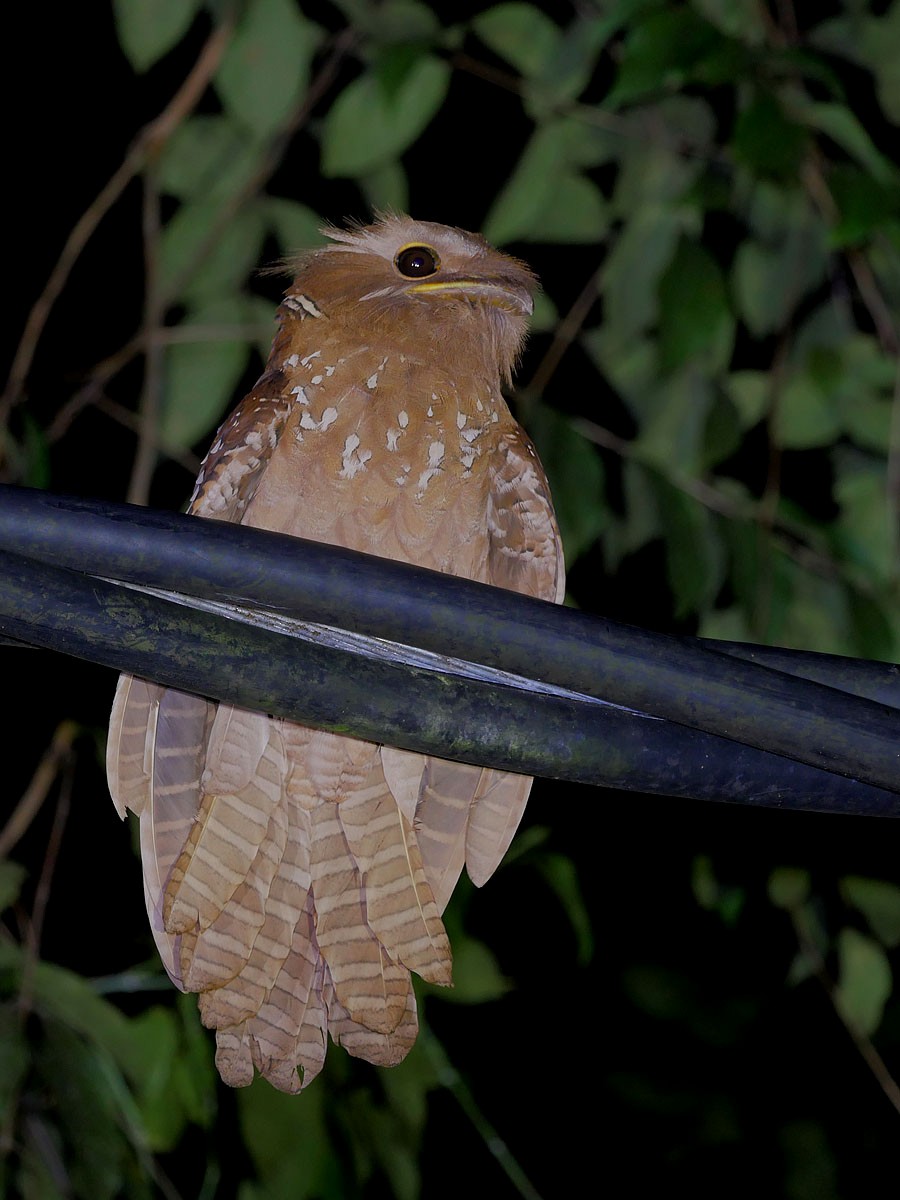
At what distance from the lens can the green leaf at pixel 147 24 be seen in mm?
2311

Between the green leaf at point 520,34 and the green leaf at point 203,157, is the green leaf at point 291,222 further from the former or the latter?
the green leaf at point 520,34

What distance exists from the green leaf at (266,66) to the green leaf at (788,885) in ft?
5.71

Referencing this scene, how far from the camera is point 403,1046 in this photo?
168 centimetres

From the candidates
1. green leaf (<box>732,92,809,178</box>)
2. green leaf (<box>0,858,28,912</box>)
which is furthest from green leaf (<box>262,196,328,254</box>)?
green leaf (<box>0,858,28,912</box>)

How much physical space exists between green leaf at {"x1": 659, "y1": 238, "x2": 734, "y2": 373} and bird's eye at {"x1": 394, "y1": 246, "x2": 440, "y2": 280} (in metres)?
0.44

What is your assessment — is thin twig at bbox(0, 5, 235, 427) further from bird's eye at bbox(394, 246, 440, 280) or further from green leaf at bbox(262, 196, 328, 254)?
bird's eye at bbox(394, 246, 440, 280)

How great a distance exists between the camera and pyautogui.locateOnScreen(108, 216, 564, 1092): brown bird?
1723mm

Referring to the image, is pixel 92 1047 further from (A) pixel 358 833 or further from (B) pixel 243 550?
(B) pixel 243 550

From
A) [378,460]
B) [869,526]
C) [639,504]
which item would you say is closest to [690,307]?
[639,504]

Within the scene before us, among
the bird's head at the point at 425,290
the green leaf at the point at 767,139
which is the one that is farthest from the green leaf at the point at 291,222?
the green leaf at the point at 767,139

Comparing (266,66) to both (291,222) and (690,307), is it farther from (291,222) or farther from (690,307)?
(690,307)

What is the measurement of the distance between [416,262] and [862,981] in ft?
5.34

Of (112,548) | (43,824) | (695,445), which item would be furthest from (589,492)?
(43,824)

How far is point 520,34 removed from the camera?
8.42 ft
